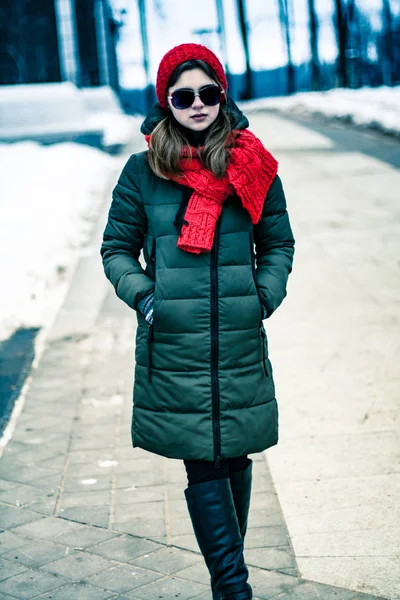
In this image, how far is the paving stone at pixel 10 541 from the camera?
3.64 m

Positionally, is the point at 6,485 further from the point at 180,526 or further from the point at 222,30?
the point at 222,30

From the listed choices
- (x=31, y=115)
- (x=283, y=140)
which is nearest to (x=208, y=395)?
(x=283, y=140)

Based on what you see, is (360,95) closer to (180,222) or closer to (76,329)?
(76,329)

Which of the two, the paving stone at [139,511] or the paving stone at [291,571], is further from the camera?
the paving stone at [139,511]

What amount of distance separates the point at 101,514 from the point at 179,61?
80.1 inches

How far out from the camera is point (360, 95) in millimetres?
27375

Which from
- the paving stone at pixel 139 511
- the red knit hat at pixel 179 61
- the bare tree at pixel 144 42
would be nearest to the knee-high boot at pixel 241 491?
the paving stone at pixel 139 511

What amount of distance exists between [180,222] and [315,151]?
1316 centimetres

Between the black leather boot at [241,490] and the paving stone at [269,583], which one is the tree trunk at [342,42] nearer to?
the paving stone at [269,583]

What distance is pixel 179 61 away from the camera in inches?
115

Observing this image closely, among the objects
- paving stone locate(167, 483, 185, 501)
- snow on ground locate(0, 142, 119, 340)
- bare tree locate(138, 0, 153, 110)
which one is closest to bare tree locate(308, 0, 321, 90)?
bare tree locate(138, 0, 153, 110)

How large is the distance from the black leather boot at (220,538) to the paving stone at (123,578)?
47cm

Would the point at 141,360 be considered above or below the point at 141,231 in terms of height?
below

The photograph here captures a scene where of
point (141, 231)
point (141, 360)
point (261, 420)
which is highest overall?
point (141, 231)
